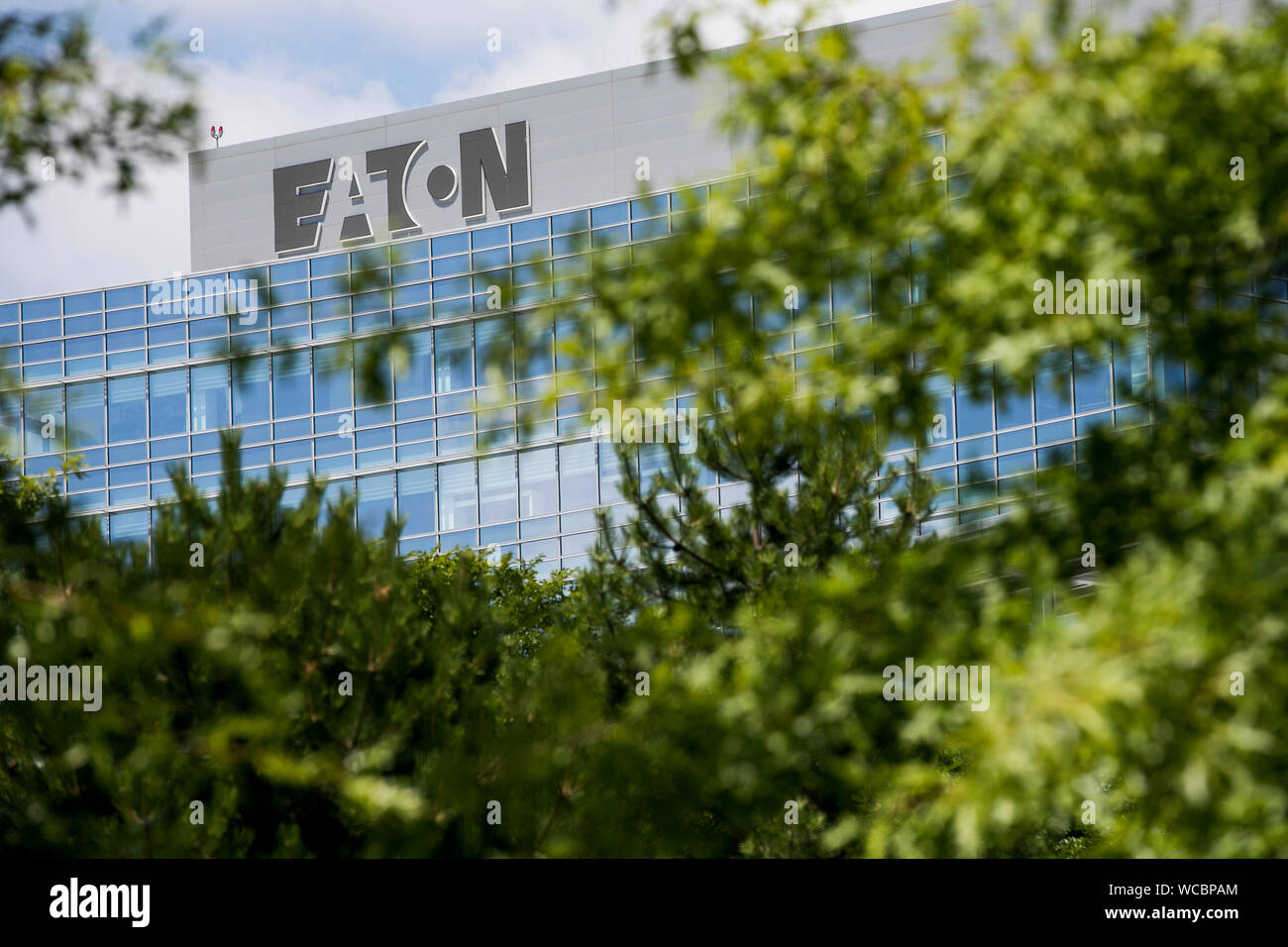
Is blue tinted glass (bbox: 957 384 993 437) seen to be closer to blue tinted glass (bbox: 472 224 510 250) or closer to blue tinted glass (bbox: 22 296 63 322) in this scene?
blue tinted glass (bbox: 472 224 510 250)

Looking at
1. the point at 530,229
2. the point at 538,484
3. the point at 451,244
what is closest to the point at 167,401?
the point at 451,244

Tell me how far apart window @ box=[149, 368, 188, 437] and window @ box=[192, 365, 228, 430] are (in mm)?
207

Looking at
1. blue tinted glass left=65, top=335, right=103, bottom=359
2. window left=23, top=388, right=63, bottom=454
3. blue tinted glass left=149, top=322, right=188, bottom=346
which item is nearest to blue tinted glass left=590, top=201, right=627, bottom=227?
blue tinted glass left=149, top=322, right=188, bottom=346

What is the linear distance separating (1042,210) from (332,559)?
4409 millimetres

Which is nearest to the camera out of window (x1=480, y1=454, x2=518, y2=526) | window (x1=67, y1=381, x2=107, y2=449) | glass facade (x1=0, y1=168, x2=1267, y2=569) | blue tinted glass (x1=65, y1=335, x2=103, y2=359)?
glass facade (x1=0, y1=168, x2=1267, y2=569)

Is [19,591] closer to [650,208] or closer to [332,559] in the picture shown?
[332,559]

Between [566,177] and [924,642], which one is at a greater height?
[566,177]

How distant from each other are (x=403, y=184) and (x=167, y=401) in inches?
327

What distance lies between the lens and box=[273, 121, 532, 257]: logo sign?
30.2 metres

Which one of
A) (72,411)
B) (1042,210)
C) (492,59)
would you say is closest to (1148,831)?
(1042,210)

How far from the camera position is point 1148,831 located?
4156mm

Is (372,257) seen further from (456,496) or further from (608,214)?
(456,496)

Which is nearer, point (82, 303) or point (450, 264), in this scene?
point (450, 264)

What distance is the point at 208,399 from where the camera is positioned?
2553 centimetres
